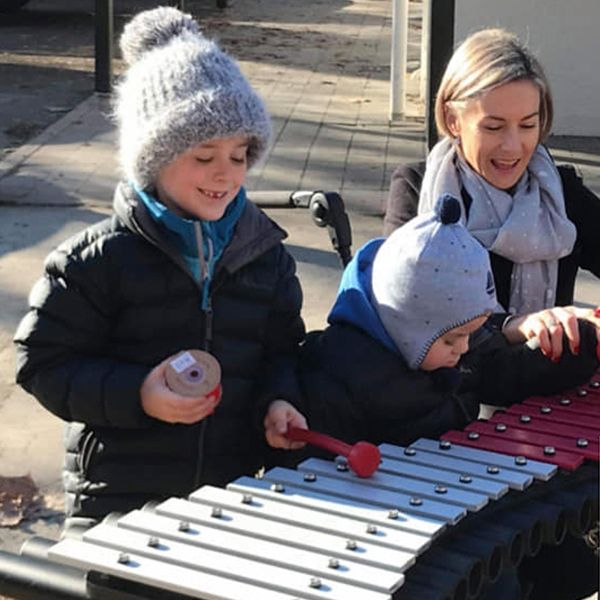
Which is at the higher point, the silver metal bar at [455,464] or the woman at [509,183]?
the woman at [509,183]

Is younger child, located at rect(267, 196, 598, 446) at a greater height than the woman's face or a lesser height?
lesser

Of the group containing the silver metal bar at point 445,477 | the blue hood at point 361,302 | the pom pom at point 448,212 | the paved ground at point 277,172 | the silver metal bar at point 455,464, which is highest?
the pom pom at point 448,212

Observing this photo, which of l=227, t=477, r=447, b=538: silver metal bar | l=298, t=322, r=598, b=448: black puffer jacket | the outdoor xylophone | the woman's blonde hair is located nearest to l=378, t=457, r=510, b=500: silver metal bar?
the outdoor xylophone

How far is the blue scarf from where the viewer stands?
2.90m

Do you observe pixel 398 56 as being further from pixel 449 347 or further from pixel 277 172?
pixel 449 347

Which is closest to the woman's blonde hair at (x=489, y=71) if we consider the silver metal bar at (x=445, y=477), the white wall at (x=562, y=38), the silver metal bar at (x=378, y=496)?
the silver metal bar at (x=445, y=477)

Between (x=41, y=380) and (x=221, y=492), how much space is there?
502 mm

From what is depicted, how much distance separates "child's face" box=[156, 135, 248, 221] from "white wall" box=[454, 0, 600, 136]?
7695 mm

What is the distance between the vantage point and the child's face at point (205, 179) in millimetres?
2881

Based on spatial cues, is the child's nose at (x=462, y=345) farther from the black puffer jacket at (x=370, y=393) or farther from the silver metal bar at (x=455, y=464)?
the silver metal bar at (x=455, y=464)

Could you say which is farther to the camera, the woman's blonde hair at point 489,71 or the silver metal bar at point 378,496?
the woman's blonde hair at point 489,71

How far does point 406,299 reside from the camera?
2.95 m

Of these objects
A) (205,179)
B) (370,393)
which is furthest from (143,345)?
(370,393)

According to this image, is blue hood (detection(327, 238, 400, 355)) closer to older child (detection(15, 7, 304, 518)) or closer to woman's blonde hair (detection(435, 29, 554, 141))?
older child (detection(15, 7, 304, 518))
